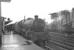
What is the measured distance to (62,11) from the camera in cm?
1420

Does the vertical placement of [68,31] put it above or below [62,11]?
below

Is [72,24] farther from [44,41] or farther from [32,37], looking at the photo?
[32,37]

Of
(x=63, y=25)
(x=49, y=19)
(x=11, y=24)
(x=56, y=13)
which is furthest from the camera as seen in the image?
(x=11, y=24)

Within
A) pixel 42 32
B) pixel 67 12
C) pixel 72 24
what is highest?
pixel 67 12

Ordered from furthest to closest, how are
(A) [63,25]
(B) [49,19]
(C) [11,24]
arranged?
(C) [11,24], (B) [49,19], (A) [63,25]

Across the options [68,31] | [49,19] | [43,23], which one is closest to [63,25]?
[68,31]

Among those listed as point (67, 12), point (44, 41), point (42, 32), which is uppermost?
point (67, 12)

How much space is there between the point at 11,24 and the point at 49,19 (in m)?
14.9

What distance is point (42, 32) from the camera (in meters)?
13.2

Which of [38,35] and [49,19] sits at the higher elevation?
[49,19]

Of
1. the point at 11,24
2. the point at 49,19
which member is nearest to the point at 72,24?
the point at 49,19

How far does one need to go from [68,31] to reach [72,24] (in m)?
1.11

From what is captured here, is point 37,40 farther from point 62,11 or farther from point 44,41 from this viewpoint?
point 62,11

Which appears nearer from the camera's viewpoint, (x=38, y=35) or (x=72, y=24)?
(x=72, y=24)
